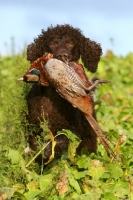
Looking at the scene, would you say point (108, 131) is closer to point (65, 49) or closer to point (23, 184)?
point (65, 49)

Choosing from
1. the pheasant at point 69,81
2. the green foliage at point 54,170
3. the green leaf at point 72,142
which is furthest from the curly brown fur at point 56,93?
the green leaf at point 72,142

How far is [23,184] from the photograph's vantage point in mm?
6473

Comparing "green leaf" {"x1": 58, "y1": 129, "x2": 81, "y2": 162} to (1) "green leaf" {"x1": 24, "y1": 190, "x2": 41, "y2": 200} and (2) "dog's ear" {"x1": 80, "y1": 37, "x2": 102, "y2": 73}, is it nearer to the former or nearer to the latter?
(1) "green leaf" {"x1": 24, "y1": 190, "x2": 41, "y2": 200}

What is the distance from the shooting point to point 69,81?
6277mm

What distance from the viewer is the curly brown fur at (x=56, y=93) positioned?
710cm

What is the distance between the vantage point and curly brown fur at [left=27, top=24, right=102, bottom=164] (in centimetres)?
710

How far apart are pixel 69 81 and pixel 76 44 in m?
1.10

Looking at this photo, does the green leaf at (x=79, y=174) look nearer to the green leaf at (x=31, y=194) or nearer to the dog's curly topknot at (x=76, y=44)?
the green leaf at (x=31, y=194)

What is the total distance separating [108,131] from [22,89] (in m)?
1.48

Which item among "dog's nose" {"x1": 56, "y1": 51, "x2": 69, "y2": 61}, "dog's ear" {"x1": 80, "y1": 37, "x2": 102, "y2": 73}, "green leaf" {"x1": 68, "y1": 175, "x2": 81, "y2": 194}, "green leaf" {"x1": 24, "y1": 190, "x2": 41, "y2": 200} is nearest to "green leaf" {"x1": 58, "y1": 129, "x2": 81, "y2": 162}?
"green leaf" {"x1": 68, "y1": 175, "x2": 81, "y2": 194}

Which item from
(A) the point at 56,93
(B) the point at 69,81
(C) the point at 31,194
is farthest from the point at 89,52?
(C) the point at 31,194

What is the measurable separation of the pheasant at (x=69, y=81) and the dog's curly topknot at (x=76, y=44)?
0.67 meters

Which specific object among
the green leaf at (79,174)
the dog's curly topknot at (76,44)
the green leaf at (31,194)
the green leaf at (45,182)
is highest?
the dog's curly topknot at (76,44)

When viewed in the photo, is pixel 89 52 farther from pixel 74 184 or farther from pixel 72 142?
pixel 74 184
